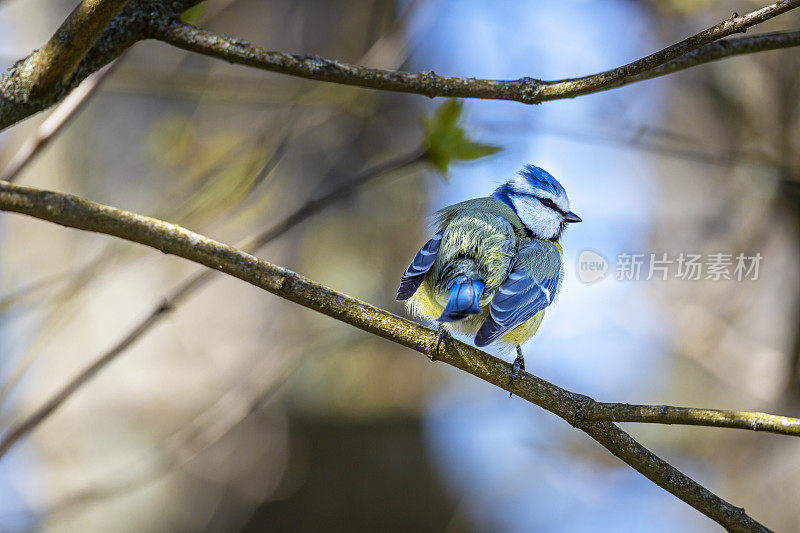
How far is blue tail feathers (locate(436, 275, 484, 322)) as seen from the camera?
1248 mm

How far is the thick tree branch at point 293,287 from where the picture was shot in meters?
0.89

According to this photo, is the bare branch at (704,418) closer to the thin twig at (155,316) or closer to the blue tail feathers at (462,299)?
the blue tail feathers at (462,299)

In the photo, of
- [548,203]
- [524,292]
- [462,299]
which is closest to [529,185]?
[548,203]

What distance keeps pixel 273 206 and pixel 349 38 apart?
71 centimetres

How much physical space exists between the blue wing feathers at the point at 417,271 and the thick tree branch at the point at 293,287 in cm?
37

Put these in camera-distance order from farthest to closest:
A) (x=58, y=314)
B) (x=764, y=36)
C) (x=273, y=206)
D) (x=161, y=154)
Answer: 1. (x=273, y=206)
2. (x=161, y=154)
3. (x=58, y=314)
4. (x=764, y=36)

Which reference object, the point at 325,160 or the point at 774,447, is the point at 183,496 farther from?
the point at 774,447

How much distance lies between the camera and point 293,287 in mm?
914

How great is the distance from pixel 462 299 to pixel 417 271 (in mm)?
138

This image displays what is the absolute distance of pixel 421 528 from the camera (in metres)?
2.82

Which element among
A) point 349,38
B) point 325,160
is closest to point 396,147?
point 325,160

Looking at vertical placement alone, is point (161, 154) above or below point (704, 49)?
below

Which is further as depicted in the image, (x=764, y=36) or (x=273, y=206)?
(x=273, y=206)

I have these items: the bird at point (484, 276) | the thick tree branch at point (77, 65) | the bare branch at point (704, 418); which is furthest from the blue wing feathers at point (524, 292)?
the thick tree branch at point (77, 65)
